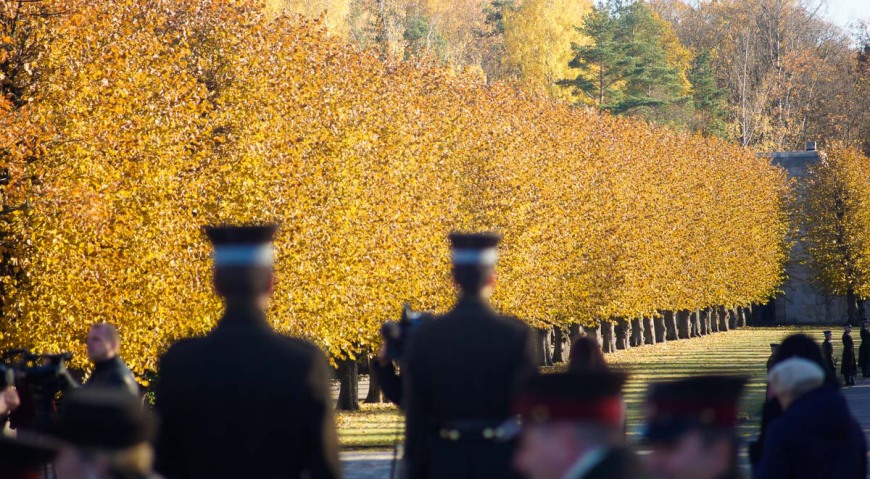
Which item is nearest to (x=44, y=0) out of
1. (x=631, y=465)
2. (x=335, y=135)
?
(x=335, y=135)

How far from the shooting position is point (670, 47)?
105m

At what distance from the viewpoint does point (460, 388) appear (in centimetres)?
700

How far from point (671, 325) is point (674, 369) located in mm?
30422

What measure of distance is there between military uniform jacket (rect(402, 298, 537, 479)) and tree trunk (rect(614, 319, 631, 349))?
53.8 m

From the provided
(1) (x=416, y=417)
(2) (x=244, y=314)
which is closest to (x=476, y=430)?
(1) (x=416, y=417)

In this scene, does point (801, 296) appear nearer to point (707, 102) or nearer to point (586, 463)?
point (707, 102)

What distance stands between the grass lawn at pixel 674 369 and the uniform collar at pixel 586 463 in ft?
4.51

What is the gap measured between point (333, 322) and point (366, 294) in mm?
1375

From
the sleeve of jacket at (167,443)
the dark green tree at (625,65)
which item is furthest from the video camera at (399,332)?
the dark green tree at (625,65)

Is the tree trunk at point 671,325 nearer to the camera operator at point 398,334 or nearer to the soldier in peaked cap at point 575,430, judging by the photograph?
the camera operator at point 398,334

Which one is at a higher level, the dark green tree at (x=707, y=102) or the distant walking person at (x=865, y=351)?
the dark green tree at (x=707, y=102)

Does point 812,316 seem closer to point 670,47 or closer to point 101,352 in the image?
point 670,47

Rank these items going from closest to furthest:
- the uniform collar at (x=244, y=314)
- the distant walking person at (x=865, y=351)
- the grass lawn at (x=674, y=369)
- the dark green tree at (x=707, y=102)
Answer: the uniform collar at (x=244, y=314), the grass lawn at (x=674, y=369), the distant walking person at (x=865, y=351), the dark green tree at (x=707, y=102)

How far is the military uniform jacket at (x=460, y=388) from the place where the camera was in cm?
695
